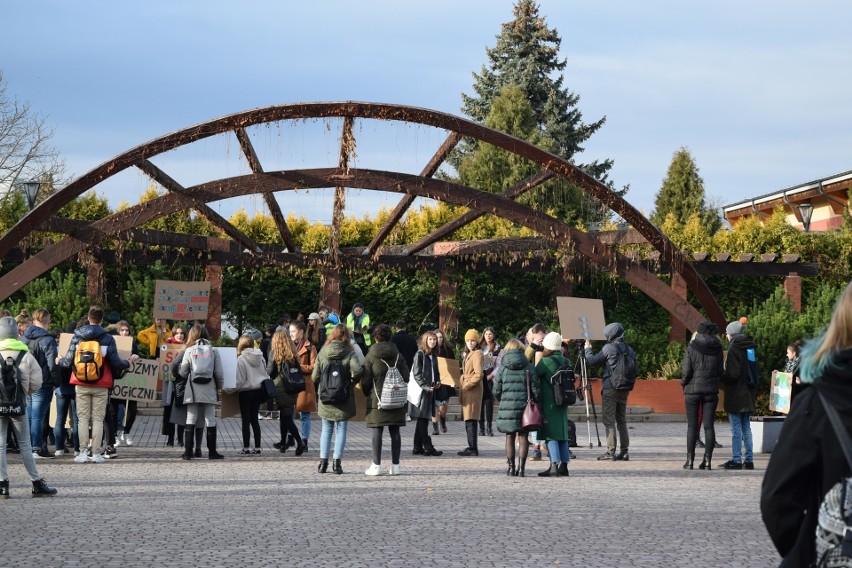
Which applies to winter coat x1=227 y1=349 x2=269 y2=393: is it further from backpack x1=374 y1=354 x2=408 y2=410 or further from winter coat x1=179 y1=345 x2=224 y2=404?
backpack x1=374 y1=354 x2=408 y2=410

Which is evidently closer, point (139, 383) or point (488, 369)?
point (139, 383)

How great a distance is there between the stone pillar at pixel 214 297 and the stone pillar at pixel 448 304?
16.6 ft

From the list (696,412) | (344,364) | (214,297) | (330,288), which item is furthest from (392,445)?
(214,297)

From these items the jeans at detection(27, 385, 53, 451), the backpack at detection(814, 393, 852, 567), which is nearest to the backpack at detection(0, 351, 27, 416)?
the jeans at detection(27, 385, 53, 451)

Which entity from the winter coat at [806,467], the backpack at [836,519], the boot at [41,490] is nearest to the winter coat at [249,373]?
the boot at [41,490]

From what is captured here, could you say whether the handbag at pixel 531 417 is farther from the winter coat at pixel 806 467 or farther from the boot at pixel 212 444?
the winter coat at pixel 806 467

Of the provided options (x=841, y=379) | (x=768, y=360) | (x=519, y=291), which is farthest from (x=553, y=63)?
(x=841, y=379)

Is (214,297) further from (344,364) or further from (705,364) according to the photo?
(705,364)

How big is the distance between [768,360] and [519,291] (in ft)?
20.7

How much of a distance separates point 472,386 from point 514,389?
2.88 metres

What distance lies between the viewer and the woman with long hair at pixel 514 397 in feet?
47.9

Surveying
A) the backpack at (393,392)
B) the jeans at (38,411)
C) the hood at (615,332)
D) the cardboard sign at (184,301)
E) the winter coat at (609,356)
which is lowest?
the jeans at (38,411)

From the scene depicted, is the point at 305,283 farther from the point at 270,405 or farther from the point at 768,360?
the point at 768,360

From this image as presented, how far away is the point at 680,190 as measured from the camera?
54062 mm
